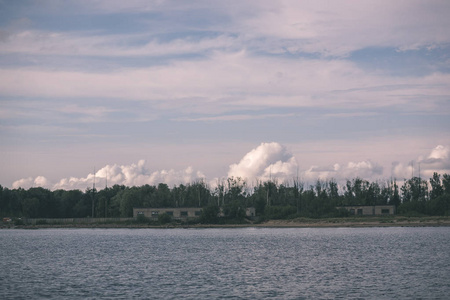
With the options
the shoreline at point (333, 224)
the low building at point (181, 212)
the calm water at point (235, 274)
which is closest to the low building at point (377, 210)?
the shoreline at point (333, 224)

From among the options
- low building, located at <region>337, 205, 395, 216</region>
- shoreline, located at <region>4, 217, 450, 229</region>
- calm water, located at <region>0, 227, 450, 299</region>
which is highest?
low building, located at <region>337, 205, 395, 216</region>

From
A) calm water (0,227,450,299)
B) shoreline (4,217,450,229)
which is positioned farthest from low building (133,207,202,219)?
calm water (0,227,450,299)

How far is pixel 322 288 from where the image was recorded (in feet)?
150

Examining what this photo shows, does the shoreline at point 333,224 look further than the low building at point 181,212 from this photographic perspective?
No

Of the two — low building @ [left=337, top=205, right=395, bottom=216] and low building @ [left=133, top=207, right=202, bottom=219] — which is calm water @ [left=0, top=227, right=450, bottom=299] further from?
low building @ [left=133, top=207, right=202, bottom=219]

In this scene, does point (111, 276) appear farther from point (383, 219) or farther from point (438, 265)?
point (383, 219)

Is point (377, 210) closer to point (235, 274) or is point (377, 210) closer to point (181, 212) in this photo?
point (181, 212)

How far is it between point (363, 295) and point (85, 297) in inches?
860

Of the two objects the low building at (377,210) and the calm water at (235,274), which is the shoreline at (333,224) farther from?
the calm water at (235,274)

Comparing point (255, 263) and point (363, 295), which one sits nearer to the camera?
point (363, 295)

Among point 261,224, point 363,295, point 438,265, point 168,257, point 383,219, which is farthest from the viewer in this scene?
point 261,224

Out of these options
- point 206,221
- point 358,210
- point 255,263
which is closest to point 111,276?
point 255,263

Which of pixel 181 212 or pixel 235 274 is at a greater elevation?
pixel 181 212

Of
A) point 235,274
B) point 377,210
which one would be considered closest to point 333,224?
point 377,210
